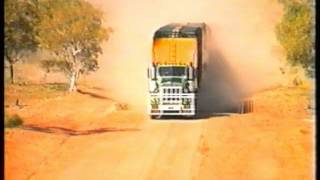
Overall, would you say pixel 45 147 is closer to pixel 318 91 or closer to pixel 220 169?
pixel 220 169

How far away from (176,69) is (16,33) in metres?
0.45

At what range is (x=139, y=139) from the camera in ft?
5.60

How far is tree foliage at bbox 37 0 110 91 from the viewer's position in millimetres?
1708

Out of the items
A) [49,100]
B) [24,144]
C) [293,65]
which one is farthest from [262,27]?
[24,144]

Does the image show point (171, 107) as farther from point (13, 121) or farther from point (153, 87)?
point (13, 121)

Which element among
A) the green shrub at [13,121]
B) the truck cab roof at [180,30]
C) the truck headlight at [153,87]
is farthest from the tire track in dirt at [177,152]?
the green shrub at [13,121]

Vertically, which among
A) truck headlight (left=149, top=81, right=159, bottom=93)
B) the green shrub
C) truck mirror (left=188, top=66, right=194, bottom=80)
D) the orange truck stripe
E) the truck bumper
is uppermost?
the orange truck stripe

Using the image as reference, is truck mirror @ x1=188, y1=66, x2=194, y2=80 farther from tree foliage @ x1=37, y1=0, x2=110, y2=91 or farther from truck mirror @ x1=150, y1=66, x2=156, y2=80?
tree foliage @ x1=37, y1=0, x2=110, y2=91

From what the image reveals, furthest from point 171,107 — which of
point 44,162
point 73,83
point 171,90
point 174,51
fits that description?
point 44,162

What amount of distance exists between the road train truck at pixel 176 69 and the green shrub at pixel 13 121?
14.1 inches

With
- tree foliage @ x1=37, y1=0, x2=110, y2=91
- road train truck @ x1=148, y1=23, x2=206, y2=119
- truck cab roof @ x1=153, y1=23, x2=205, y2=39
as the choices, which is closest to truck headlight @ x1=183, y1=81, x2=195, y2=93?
road train truck @ x1=148, y1=23, x2=206, y2=119

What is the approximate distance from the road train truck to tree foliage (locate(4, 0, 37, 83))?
0.34m

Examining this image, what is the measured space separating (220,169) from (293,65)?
0.34 meters

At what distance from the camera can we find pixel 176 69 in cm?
172
